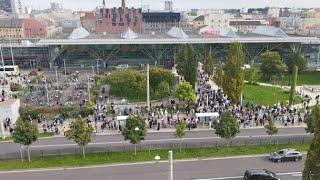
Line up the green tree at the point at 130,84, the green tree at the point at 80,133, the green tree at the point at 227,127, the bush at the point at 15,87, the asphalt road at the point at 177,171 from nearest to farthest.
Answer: the asphalt road at the point at 177,171
the green tree at the point at 80,133
the green tree at the point at 227,127
the green tree at the point at 130,84
the bush at the point at 15,87

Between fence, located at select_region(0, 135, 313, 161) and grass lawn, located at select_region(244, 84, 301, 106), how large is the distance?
555 inches

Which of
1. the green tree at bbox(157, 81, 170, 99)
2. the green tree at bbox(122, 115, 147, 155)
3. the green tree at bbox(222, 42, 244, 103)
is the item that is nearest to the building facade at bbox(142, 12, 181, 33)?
the green tree at bbox(157, 81, 170, 99)

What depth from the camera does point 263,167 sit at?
103ft

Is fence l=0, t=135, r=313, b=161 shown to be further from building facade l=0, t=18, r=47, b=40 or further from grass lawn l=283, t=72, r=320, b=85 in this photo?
building facade l=0, t=18, r=47, b=40

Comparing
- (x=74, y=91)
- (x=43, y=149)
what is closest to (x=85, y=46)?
(x=74, y=91)

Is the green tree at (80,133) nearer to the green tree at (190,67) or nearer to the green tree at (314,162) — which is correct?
the green tree at (314,162)

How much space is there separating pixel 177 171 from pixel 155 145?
5222 millimetres

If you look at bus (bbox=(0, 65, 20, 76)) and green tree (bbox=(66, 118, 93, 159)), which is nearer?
green tree (bbox=(66, 118, 93, 159))

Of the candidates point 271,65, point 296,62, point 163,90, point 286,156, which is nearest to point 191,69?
point 163,90

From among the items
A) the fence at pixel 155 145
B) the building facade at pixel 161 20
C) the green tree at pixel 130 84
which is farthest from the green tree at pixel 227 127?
the building facade at pixel 161 20

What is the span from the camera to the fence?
33812 mm

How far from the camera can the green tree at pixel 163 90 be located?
51531mm

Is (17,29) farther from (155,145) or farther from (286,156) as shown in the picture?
(286,156)

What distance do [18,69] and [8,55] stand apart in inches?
205
